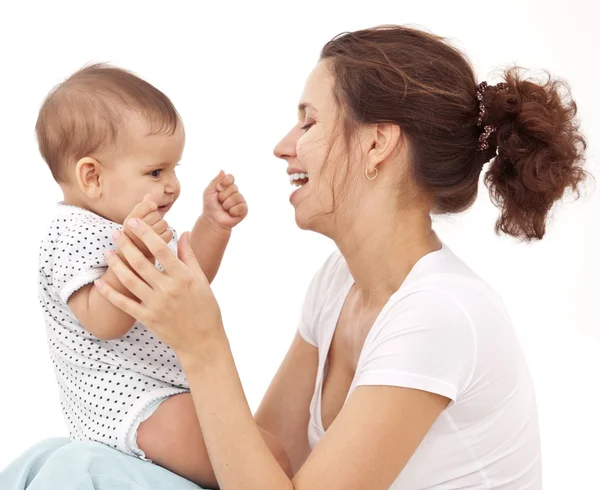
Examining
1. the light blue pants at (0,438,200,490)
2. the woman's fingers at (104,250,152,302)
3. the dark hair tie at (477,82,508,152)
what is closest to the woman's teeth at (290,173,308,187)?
the dark hair tie at (477,82,508,152)

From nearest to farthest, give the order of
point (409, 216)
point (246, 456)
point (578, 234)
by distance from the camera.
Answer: point (246, 456)
point (409, 216)
point (578, 234)

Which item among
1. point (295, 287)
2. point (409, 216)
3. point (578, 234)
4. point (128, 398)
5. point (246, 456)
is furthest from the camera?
point (578, 234)

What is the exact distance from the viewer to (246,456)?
174 cm

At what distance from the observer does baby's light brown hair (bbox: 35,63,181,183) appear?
1.89 meters

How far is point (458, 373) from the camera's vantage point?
1.81 meters

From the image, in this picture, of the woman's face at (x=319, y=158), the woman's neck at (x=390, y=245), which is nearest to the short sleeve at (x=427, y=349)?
the woman's neck at (x=390, y=245)

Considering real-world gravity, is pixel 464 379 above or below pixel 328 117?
below

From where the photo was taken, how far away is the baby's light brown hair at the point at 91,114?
1.89 metres

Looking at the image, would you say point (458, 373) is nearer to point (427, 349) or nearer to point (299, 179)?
point (427, 349)

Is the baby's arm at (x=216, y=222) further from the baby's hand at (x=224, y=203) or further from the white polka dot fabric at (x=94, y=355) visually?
the white polka dot fabric at (x=94, y=355)

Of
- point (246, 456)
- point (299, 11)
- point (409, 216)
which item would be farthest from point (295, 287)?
point (246, 456)

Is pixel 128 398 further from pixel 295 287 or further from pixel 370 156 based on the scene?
pixel 295 287

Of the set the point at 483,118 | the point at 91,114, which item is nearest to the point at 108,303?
the point at 91,114

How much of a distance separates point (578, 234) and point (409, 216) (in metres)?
2.53
